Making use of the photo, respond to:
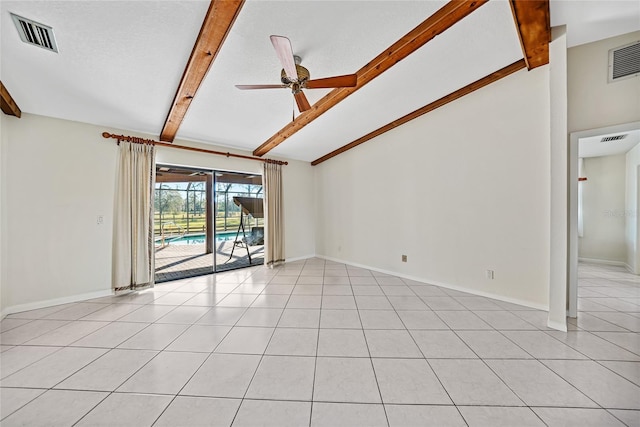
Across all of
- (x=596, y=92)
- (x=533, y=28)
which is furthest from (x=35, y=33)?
(x=596, y=92)

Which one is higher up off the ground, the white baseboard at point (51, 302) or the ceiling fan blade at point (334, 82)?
the ceiling fan blade at point (334, 82)

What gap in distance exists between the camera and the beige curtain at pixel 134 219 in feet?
10.5

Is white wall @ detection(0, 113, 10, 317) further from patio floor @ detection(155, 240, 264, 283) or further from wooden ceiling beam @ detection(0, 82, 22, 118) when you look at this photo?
patio floor @ detection(155, 240, 264, 283)

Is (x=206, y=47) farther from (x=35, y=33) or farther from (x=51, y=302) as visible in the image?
(x=51, y=302)

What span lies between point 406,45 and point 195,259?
5558 mm

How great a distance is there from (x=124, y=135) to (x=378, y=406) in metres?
4.65

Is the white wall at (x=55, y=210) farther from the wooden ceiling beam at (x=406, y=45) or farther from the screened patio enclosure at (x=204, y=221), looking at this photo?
the wooden ceiling beam at (x=406, y=45)

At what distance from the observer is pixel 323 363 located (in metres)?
1.70

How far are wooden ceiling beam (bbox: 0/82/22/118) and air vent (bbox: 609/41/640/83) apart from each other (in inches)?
247

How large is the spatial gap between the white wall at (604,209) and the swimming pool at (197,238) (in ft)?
23.9

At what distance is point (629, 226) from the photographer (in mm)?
3705

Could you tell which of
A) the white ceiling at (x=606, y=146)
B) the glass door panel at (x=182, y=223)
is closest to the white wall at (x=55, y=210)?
the glass door panel at (x=182, y=223)

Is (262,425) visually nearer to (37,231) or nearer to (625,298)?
(37,231)

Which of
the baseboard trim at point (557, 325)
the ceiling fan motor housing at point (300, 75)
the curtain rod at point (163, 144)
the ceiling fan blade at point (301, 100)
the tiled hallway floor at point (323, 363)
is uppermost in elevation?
the ceiling fan motor housing at point (300, 75)
